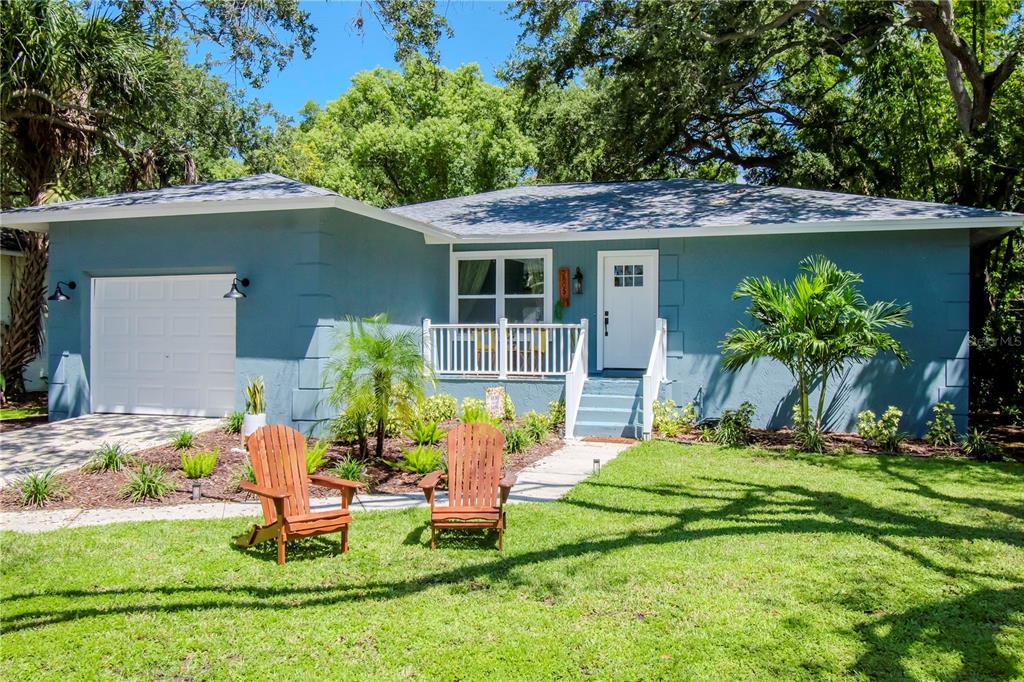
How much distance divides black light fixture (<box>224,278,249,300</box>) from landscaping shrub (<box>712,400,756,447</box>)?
23.8 feet

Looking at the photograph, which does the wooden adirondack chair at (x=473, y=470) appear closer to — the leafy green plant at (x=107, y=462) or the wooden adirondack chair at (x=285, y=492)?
the wooden adirondack chair at (x=285, y=492)

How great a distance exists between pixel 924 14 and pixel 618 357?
812 cm

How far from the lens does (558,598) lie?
4.59m

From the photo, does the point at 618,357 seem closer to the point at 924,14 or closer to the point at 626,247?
the point at 626,247

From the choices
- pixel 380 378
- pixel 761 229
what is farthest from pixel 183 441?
pixel 761 229

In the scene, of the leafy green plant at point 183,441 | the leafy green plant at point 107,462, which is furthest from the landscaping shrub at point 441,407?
the leafy green plant at point 107,462

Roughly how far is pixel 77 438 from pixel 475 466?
266 inches

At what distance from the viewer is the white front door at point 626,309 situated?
1304cm

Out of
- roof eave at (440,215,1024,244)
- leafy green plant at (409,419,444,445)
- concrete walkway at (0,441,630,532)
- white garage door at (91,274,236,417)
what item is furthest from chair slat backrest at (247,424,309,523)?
roof eave at (440,215,1024,244)

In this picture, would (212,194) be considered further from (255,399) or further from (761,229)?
(761,229)

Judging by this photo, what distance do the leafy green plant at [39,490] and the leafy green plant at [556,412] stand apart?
686cm

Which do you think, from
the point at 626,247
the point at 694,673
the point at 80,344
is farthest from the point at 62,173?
the point at 694,673

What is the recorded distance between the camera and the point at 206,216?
10.8 meters

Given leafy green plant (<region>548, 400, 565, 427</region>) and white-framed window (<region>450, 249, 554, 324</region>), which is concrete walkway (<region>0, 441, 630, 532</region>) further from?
white-framed window (<region>450, 249, 554, 324</region>)
